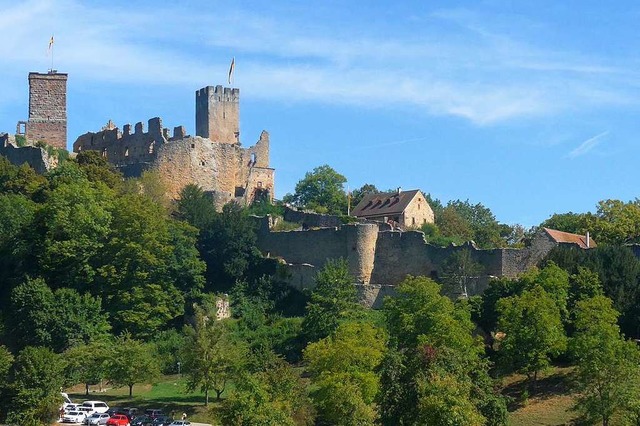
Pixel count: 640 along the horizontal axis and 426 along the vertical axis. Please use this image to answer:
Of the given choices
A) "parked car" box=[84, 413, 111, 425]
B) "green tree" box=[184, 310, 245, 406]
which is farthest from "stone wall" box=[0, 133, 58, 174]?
"parked car" box=[84, 413, 111, 425]

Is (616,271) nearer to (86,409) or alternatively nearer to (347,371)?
(347,371)

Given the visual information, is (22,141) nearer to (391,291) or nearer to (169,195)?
(169,195)

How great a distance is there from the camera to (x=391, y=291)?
2532 inches

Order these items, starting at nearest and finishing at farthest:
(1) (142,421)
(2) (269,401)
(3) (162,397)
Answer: (2) (269,401) → (1) (142,421) → (3) (162,397)

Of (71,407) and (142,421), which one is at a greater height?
(71,407)

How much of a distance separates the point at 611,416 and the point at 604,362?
1.82m

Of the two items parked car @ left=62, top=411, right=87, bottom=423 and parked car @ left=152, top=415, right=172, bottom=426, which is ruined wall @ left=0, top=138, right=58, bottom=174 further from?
parked car @ left=152, top=415, right=172, bottom=426

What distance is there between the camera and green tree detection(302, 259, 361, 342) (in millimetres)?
59656

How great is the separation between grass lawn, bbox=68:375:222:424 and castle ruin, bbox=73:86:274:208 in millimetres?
18047

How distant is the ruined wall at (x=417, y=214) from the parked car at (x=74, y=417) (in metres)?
27.3

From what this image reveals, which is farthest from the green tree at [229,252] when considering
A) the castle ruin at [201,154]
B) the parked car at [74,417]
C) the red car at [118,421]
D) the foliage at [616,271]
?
the red car at [118,421]

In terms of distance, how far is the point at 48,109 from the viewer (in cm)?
8169

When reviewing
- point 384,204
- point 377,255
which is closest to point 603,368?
point 377,255

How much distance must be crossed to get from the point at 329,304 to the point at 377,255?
7.44 metres
